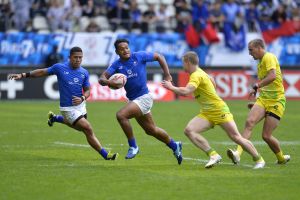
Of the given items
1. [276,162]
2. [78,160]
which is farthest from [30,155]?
[276,162]

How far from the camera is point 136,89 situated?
1527cm

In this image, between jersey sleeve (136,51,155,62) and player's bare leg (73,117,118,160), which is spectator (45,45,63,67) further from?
player's bare leg (73,117,118,160)

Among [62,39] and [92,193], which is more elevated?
[92,193]

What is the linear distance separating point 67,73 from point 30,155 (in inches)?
79.1

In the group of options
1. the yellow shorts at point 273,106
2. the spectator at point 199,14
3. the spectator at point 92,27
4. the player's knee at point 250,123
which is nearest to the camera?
the player's knee at point 250,123

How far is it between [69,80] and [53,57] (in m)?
19.5

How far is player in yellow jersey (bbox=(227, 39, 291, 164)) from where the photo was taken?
14.6m

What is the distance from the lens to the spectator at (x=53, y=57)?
34578 millimetres

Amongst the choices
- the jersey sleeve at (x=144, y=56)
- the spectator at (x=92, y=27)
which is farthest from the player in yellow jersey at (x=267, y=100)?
the spectator at (x=92, y=27)

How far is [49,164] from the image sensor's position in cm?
1470

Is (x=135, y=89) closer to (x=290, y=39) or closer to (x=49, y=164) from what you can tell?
(x=49, y=164)

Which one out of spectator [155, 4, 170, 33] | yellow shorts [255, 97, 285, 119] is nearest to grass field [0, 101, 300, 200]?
yellow shorts [255, 97, 285, 119]

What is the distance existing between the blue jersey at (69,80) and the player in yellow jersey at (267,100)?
3030 mm

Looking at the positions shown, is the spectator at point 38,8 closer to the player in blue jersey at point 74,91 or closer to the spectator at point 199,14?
the spectator at point 199,14
